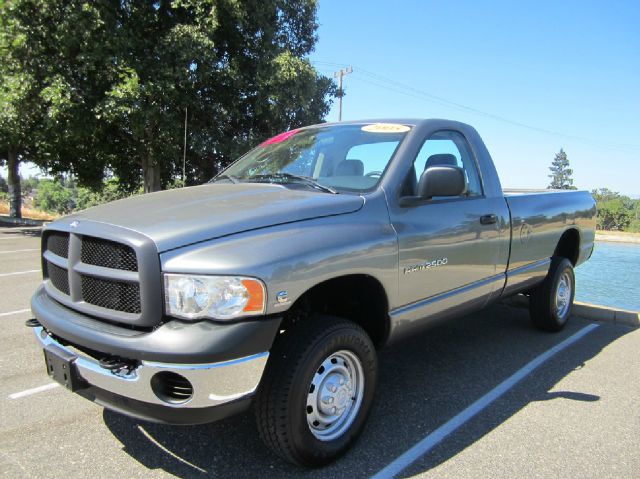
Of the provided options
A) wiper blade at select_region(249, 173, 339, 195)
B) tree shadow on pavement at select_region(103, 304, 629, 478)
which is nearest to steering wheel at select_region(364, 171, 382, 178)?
wiper blade at select_region(249, 173, 339, 195)

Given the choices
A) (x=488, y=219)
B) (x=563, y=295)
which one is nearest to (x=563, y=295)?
(x=563, y=295)

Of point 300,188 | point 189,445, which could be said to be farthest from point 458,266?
point 189,445

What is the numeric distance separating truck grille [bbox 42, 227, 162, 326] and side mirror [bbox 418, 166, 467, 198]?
5.65 feet

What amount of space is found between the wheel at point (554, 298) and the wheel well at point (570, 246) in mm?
284

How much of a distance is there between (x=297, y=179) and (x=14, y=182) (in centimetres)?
2278

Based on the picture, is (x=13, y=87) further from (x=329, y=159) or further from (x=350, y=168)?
(x=350, y=168)

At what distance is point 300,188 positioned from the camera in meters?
3.14

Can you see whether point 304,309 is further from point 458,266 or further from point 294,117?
point 294,117

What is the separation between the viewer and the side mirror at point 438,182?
121 inches

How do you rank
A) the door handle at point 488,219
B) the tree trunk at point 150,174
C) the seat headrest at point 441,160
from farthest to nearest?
the tree trunk at point 150,174 → the door handle at point 488,219 → the seat headrest at point 441,160

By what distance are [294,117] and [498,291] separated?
14.1 m

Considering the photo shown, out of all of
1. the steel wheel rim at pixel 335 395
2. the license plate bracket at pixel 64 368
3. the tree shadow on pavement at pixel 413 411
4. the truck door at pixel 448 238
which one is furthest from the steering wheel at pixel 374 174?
the license plate bracket at pixel 64 368

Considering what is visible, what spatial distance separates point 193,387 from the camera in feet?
6.97

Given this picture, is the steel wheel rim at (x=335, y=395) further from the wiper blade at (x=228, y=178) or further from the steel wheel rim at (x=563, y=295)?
the steel wheel rim at (x=563, y=295)
